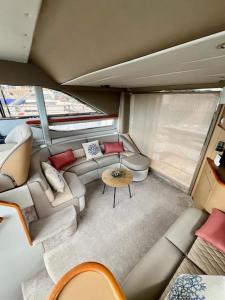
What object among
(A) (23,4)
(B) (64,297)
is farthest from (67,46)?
(B) (64,297)

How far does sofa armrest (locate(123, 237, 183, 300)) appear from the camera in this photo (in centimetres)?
104

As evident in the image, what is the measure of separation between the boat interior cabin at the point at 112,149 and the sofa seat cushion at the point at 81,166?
0.03 metres

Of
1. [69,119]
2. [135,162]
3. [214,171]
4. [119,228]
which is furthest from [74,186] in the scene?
[214,171]

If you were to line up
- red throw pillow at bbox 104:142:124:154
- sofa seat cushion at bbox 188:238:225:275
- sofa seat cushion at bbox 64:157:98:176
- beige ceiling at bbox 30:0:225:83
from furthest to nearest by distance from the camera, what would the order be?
red throw pillow at bbox 104:142:124:154, sofa seat cushion at bbox 64:157:98:176, sofa seat cushion at bbox 188:238:225:275, beige ceiling at bbox 30:0:225:83

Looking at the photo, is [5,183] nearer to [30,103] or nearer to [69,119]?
[30,103]

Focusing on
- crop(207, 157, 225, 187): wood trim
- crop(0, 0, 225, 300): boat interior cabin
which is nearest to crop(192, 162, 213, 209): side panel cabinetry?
crop(0, 0, 225, 300): boat interior cabin

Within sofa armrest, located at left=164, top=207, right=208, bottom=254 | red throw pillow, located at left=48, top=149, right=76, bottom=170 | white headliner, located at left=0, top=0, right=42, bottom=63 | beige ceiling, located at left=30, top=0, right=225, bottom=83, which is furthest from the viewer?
red throw pillow, located at left=48, top=149, right=76, bottom=170

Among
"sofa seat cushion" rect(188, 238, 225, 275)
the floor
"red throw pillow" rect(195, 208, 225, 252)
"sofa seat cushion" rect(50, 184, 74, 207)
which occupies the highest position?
"red throw pillow" rect(195, 208, 225, 252)

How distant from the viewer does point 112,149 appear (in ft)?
11.0

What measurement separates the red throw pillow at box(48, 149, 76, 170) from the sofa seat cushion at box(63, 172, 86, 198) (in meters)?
0.25

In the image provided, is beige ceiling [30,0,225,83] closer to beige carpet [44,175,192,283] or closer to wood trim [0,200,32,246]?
wood trim [0,200,32,246]

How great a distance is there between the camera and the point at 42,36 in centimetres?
102

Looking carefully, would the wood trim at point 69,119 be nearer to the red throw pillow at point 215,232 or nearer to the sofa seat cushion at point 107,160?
the sofa seat cushion at point 107,160

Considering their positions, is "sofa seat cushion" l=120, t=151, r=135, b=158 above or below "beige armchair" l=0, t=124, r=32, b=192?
below
